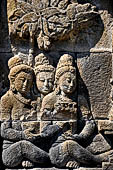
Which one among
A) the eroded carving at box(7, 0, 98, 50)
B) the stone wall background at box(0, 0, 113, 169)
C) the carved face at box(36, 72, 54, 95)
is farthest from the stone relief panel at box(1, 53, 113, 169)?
the eroded carving at box(7, 0, 98, 50)

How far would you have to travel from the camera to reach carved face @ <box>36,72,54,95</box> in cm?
484

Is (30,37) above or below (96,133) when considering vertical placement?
above

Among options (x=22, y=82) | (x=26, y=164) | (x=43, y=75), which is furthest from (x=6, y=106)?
(x=26, y=164)

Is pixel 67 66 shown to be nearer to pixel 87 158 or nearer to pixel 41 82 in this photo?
pixel 41 82

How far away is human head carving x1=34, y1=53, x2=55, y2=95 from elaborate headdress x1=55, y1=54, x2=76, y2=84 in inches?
2.7

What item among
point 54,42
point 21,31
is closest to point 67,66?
Answer: point 54,42

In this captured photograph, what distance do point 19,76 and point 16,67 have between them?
123 millimetres

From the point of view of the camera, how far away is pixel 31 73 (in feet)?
16.0

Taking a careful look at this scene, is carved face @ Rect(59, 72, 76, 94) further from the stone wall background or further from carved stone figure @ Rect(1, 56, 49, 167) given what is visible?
carved stone figure @ Rect(1, 56, 49, 167)

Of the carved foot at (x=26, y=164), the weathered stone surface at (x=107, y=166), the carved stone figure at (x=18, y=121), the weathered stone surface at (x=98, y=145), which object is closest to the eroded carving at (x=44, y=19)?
the carved stone figure at (x=18, y=121)

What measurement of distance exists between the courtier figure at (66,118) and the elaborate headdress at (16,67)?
0.37m

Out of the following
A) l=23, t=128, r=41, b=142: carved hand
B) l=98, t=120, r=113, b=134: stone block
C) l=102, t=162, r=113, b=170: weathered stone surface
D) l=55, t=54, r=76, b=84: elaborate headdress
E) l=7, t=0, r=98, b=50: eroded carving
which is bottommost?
l=102, t=162, r=113, b=170: weathered stone surface

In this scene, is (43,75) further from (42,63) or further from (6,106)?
(6,106)

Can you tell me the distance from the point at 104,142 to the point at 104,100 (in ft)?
1.71
